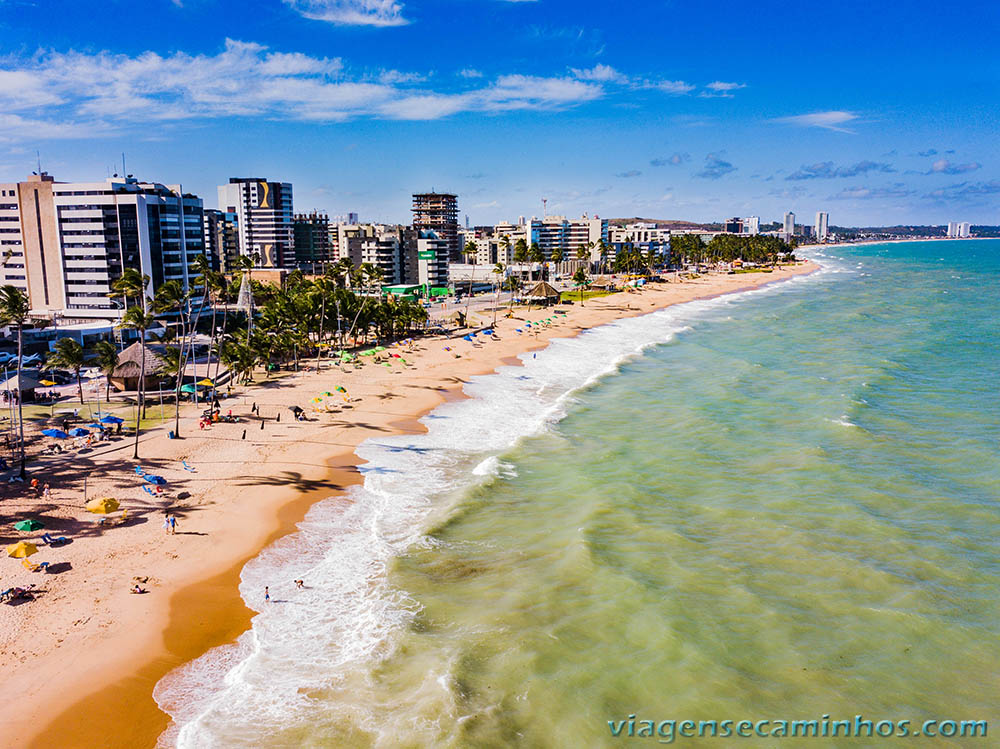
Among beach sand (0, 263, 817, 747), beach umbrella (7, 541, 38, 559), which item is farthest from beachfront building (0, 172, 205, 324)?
beach umbrella (7, 541, 38, 559)

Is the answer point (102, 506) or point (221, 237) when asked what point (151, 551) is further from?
point (221, 237)

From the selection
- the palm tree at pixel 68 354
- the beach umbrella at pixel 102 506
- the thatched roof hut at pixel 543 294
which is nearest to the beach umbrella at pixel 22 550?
the beach umbrella at pixel 102 506

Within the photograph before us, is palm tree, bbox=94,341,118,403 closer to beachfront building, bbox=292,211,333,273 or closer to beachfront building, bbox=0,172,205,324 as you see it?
beachfront building, bbox=0,172,205,324

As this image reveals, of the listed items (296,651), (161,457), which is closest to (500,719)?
(296,651)

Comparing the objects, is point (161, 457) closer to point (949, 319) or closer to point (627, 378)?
point (627, 378)

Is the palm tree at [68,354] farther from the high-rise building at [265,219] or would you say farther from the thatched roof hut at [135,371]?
the high-rise building at [265,219]

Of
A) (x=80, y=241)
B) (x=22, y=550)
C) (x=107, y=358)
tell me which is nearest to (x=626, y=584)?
(x=22, y=550)

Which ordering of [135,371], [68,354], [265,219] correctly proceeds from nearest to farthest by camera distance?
[68,354] < [135,371] < [265,219]
